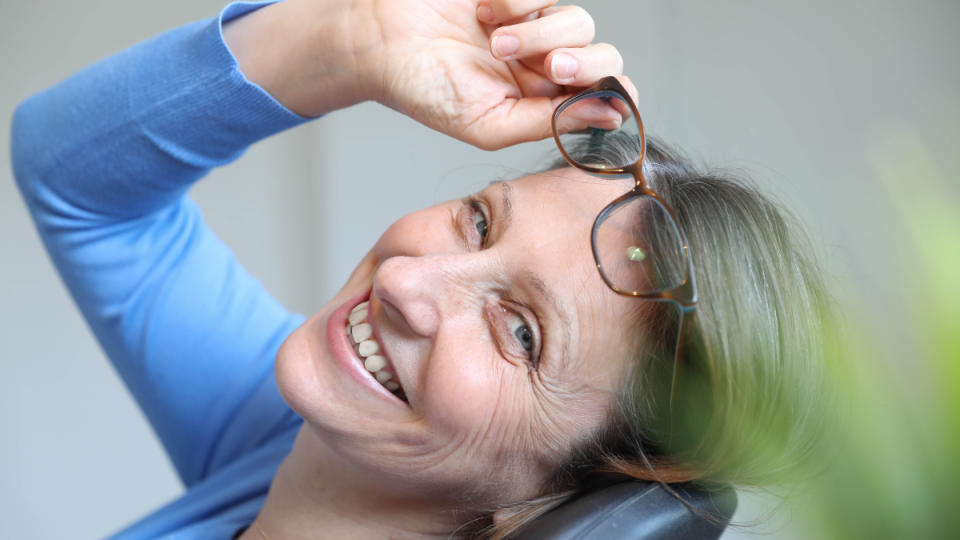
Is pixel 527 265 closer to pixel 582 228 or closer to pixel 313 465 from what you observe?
pixel 582 228

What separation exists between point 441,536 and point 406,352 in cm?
32

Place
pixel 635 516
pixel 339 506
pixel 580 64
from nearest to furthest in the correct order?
1. pixel 635 516
2. pixel 580 64
3. pixel 339 506

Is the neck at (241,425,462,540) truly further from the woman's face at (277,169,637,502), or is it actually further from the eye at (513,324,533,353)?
the eye at (513,324,533,353)

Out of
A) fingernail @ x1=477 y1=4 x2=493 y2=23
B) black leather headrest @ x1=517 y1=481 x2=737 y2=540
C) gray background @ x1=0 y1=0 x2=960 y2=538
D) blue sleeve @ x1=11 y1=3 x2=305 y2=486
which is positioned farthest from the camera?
gray background @ x1=0 y1=0 x2=960 y2=538

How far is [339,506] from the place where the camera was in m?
1.12

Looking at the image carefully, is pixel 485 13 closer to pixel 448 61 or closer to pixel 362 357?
pixel 448 61

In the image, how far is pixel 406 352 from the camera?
0.96 meters

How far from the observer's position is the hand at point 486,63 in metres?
0.98

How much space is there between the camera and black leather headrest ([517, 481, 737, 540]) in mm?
840

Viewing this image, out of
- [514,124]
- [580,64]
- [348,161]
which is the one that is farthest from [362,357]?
[348,161]

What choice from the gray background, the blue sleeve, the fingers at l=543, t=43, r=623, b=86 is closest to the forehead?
the fingers at l=543, t=43, r=623, b=86

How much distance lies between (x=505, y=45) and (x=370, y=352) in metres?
0.42

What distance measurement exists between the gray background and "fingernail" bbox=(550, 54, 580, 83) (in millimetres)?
916

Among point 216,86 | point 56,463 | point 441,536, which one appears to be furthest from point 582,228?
point 56,463
